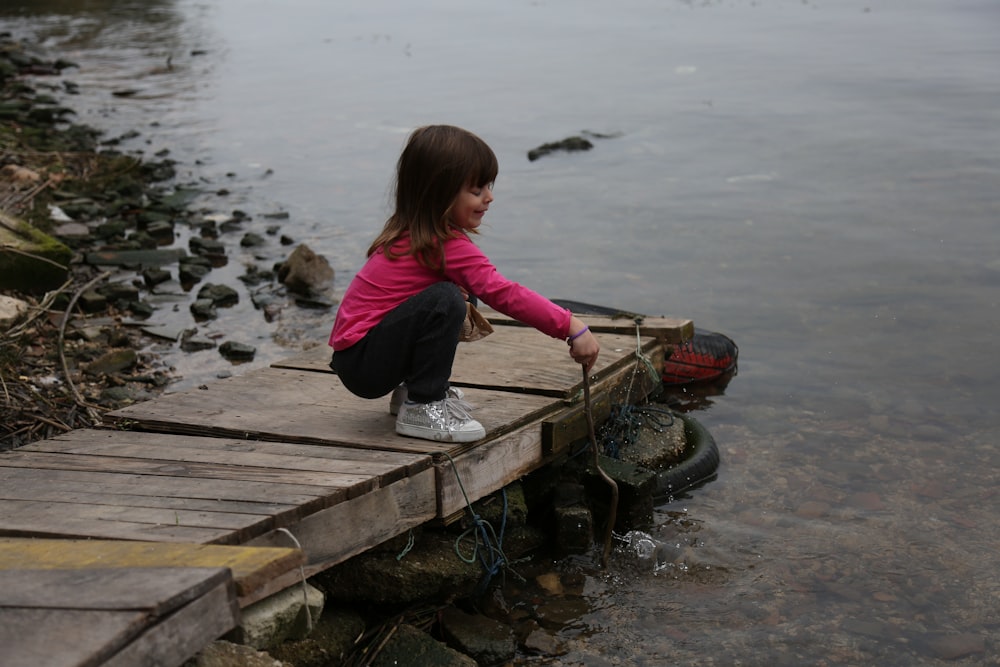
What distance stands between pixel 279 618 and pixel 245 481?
24.3 inches

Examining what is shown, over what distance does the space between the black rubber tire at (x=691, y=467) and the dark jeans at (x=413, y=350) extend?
2.05 m

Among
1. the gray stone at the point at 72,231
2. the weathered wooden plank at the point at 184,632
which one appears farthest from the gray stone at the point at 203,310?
the weathered wooden plank at the point at 184,632

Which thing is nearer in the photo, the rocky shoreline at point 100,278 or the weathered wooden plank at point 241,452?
the weathered wooden plank at point 241,452

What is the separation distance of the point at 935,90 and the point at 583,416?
15078 millimetres

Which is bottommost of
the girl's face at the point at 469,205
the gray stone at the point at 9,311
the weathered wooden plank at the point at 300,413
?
the gray stone at the point at 9,311

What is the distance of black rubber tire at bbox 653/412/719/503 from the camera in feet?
20.8

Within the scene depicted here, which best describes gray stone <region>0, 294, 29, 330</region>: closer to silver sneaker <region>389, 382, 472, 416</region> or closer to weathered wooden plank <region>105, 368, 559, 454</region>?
weathered wooden plank <region>105, 368, 559, 454</region>

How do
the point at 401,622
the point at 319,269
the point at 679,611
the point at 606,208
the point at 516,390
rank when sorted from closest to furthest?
the point at 401,622 < the point at 679,611 < the point at 516,390 < the point at 319,269 < the point at 606,208

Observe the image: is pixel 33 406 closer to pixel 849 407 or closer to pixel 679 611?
pixel 679 611

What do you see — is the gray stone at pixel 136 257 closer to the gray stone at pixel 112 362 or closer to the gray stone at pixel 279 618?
the gray stone at pixel 112 362

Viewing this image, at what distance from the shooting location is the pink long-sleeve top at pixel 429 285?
4.50 metres

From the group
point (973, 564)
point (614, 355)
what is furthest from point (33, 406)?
point (973, 564)

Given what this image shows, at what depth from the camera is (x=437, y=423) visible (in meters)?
4.74

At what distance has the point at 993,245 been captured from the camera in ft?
36.8
